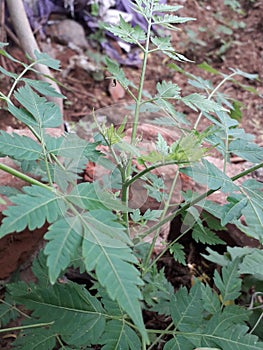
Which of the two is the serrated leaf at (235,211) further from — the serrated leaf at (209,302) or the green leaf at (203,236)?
the serrated leaf at (209,302)

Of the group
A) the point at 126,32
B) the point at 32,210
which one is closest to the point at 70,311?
the point at 32,210

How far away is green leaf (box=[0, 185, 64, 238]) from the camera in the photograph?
612 mm

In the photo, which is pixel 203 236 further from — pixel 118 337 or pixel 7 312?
pixel 7 312

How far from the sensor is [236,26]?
12.2 ft

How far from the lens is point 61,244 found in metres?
0.62

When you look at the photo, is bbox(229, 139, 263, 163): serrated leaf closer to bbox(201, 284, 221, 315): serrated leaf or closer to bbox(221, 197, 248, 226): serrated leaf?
bbox(221, 197, 248, 226): serrated leaf

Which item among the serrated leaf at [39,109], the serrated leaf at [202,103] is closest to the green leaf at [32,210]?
the serrated leaf at [39,109]

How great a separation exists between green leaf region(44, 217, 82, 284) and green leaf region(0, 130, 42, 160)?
18 cm

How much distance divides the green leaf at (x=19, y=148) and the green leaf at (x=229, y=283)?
1.79ft

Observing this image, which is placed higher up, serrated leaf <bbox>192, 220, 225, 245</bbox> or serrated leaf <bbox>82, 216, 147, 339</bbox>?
serrated leaf <bbox>82, 216, 147, 339</bbox>

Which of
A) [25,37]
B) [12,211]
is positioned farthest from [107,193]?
[25,37]

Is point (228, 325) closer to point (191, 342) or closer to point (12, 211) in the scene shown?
point (191, 342)

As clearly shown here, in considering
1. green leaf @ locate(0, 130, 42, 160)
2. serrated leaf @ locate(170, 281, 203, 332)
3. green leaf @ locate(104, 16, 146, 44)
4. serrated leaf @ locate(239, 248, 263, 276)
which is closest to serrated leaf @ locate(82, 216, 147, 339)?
green leaf @ locate(0, 130, 42, 160)

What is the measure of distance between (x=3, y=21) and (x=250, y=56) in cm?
176
